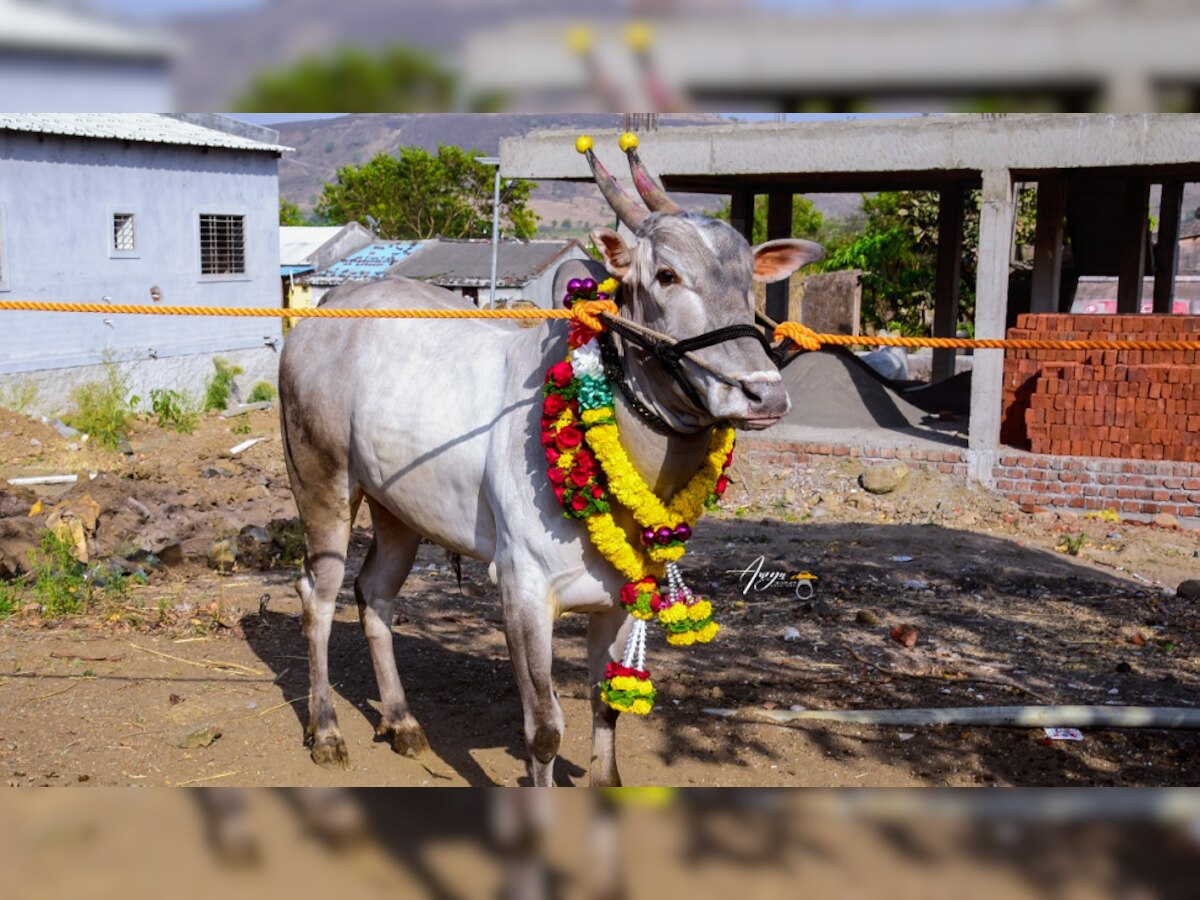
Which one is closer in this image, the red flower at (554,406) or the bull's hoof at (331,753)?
the red flower at (554,406)

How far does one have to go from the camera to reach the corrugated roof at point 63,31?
37.9 inches

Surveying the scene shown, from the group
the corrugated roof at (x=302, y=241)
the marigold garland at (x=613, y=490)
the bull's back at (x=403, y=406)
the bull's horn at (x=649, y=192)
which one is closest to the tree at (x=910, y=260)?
the corrugated roof at (x=302, y=241)

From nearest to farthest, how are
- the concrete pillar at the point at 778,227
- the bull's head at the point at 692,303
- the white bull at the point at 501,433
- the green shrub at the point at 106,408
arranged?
the bull's head at the point at 692,303 < the white bull at the point at 501,433 < the green shrub at the point at 106,408 < the concrete pillar at the point at 778,227

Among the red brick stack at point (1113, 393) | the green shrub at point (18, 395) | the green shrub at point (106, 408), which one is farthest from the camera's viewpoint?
the green shrub at point (18, 395)

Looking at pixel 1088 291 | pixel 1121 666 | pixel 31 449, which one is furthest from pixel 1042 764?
pixel 1088 291

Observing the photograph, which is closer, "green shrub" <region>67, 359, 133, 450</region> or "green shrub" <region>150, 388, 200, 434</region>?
"green shrub" <region>67, 359, 133, 450</region>

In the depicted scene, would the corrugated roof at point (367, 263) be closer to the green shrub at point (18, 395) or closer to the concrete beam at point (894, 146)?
the green shrub at point (18, 395)

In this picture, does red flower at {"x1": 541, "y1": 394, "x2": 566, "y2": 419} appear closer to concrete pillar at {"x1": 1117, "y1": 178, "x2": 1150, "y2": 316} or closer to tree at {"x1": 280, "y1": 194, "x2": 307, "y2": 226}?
concrete pillar at {"x1": 1117, "y1": 178, "x2": 1150, "y2": 316}

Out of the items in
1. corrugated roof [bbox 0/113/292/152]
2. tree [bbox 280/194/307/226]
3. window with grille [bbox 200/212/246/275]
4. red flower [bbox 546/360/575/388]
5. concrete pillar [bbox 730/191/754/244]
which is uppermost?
tree [bbox 280/194/307/226]

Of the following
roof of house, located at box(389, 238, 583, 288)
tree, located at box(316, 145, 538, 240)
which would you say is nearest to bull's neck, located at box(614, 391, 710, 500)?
roof of house, located at box(389, 238, 583, 288)

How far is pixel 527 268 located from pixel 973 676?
97.1 ft

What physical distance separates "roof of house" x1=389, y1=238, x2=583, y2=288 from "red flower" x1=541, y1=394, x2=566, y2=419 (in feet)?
96.6

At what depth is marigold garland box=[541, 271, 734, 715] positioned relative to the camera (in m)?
3.76

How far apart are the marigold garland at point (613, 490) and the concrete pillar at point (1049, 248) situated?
10.5 m
